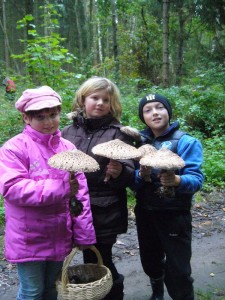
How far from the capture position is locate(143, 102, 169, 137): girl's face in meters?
2.82

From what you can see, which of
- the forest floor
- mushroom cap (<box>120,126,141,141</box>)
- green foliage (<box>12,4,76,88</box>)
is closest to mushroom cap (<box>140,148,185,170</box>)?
mushroom cap (<box>120,126,141,141</box>)

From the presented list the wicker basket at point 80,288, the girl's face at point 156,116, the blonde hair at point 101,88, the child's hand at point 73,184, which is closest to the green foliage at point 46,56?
the blonde hair at point 101,88

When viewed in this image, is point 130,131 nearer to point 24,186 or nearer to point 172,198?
point 172,198

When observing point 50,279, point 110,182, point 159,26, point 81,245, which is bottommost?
point 50,279

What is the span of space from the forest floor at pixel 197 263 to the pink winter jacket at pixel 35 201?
1627 millimetres

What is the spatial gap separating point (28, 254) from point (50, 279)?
0.43 meters

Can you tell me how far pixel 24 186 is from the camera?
224cm

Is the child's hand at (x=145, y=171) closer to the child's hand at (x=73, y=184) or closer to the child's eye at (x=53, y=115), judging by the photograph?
the child's hand at (x=73, y=184)

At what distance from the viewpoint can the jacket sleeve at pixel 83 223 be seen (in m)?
2.59

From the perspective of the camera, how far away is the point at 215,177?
7.36 meters

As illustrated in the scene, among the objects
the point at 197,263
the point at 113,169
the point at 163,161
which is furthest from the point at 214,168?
the point at 163,161

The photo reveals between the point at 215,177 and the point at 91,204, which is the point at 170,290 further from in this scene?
the point at 215,177

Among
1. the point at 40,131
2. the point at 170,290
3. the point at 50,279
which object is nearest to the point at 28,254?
the point at 50,279

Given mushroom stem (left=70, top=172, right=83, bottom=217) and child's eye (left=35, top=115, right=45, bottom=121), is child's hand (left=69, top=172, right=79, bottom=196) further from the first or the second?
child's eye (left=35, top=115, right=45, bottom=121)
